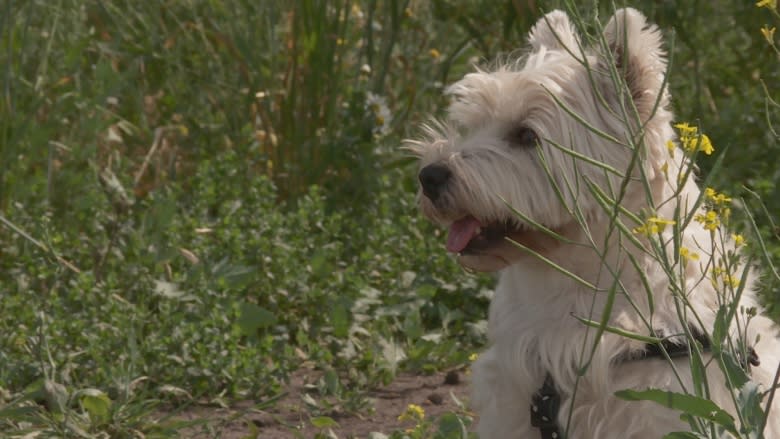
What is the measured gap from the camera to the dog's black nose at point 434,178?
3.41m

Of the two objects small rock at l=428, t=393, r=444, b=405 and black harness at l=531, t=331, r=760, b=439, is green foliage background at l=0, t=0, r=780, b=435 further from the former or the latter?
black harness at l=531, t=331, r=760, b=439

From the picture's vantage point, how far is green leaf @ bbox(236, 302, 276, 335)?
456 cm

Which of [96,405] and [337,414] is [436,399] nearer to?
[337,414]

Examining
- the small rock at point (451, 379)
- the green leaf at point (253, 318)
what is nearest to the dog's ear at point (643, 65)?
the small rock at point (451, 379)

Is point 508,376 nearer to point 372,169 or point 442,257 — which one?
point 442,257

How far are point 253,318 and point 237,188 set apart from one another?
35.2 inches

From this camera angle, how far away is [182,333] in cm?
433

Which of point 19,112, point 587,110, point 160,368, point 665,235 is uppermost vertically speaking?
point 587,110

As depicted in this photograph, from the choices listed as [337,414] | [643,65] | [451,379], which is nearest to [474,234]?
[643,65]

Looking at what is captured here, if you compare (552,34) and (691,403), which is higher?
(552,34)

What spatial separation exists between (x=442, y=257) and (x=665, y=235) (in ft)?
6.63

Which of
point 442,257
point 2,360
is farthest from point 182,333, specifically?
point 442,257

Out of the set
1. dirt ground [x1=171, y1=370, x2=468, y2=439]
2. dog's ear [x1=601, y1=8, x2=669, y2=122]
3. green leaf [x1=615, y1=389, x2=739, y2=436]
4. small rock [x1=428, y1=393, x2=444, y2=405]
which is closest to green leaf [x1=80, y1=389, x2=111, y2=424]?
dirt ground [x1=171, y1=370, x2=468, y2=439]

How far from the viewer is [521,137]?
349 cm
